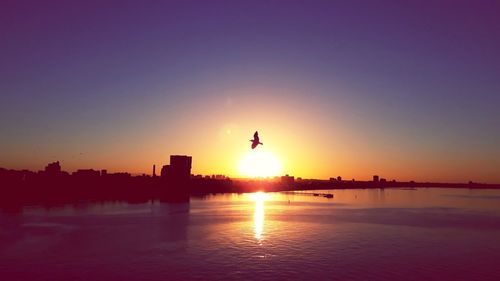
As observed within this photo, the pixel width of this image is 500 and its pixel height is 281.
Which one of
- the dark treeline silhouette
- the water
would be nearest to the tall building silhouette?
the dark treeline silhouette

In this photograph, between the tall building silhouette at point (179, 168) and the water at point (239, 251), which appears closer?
the water at point (239, 251)

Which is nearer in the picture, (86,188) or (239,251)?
(239,251)

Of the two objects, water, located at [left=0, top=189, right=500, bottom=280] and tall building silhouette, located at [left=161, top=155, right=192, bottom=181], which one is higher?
tall building silhouette, located at [left=161, top=155, right=192, bottom=181]

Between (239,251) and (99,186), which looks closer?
(239,251)

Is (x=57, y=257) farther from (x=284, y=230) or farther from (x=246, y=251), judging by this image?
(x=284, y=230)

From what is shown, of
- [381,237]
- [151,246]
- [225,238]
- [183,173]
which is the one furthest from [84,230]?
[183,173]

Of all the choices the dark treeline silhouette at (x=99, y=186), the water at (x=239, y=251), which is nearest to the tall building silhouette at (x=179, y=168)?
the dark treeline silhouette at (x=99, y=186)

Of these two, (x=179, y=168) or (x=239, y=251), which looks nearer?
(x=239, y=251)

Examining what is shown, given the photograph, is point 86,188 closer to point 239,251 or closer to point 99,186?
point 99,186

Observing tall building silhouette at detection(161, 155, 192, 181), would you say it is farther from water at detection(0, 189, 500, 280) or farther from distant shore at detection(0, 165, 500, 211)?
water at detection(0, 189, 500, 280)

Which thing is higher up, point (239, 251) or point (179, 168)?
point (179, 168)

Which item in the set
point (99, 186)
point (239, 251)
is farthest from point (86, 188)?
point (239, 251)

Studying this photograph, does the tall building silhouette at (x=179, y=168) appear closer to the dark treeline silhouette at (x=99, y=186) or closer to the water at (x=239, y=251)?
the dark treeline silhouette at (x=99, y=186)

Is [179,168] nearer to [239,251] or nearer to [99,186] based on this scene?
[99,186]
